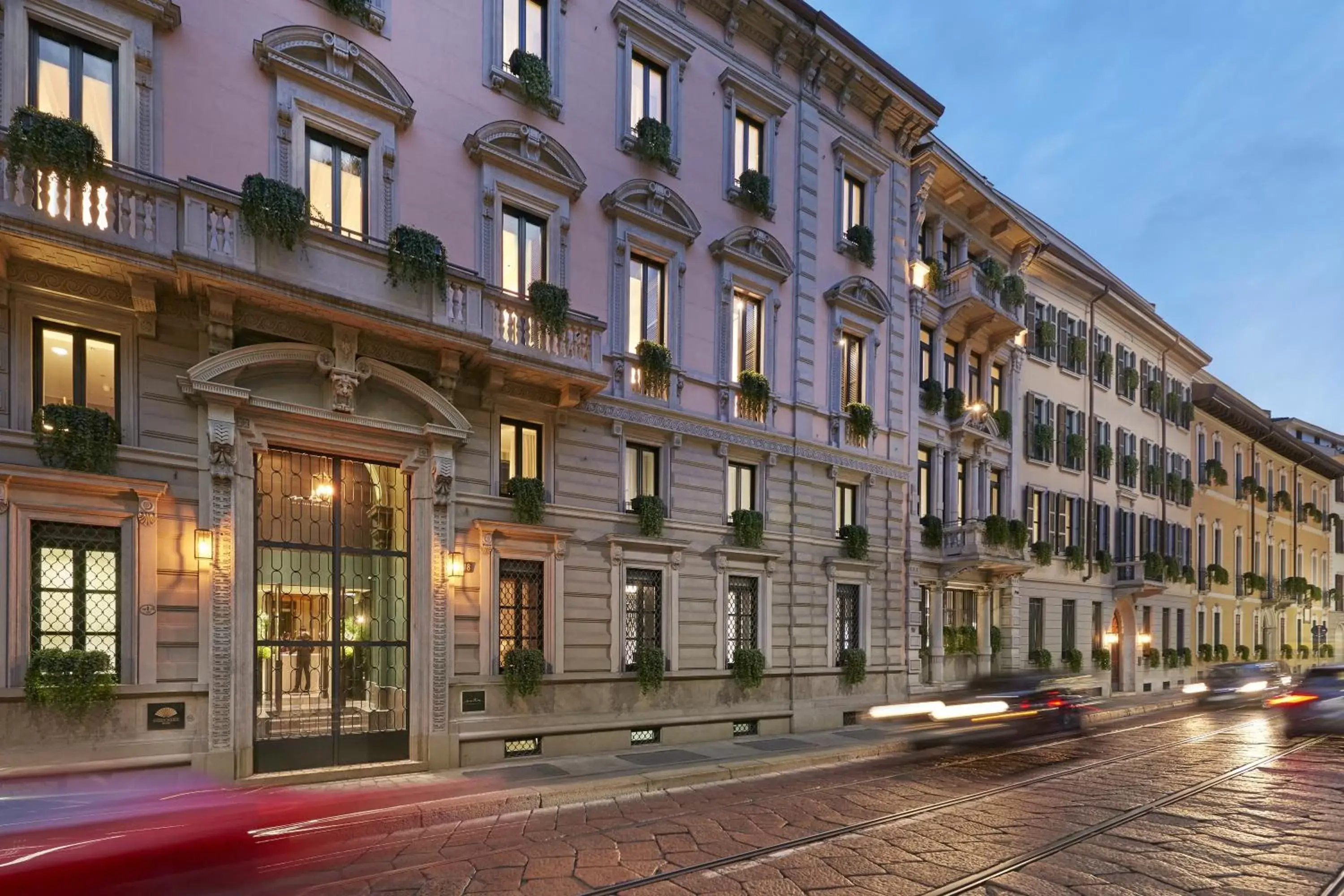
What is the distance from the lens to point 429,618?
13.7 metres

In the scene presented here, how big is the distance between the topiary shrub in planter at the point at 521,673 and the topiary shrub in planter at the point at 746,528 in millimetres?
5653

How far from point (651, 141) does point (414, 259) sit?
A: 251 inches

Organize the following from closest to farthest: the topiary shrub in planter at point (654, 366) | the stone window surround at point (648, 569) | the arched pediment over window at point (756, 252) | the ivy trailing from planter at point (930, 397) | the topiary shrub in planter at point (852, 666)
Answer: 1. the stone window surround at point (648, 569)
2. the topiary shrub in planter at point (654, 366)
3. the arched pediment over window at point (756, 252)
4. the topiary shrub in planter at point (852, 666)
5. the ivy trailing from planter at point (930, 397)

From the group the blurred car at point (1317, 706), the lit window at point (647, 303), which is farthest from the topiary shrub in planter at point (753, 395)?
the blurred car at point (1317, 706)

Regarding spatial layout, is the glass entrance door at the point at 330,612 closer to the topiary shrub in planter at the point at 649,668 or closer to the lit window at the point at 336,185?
the lit window at the point at 336,185

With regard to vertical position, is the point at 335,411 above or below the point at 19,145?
below

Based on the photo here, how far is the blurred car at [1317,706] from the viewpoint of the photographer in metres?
18.2

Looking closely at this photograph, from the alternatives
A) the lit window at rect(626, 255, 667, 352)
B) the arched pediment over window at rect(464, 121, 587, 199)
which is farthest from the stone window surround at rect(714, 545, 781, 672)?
the arched pediment over window at rect(464, 121, 587, 199)

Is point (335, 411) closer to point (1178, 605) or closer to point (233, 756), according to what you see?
point (233, 756)

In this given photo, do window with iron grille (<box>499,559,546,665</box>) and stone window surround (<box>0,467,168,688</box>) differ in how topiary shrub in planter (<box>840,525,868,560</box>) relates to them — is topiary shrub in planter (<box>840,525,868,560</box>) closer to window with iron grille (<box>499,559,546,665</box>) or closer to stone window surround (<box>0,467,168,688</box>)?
window with iron grille (<box>499,559,546,665</box>)

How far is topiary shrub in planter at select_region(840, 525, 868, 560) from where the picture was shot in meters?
20.8

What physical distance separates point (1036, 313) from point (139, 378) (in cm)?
2868

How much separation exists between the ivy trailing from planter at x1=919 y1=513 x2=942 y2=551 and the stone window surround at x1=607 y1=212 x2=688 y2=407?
33.6 ft

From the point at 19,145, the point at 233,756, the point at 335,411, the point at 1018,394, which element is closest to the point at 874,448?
the point at 1018,394
